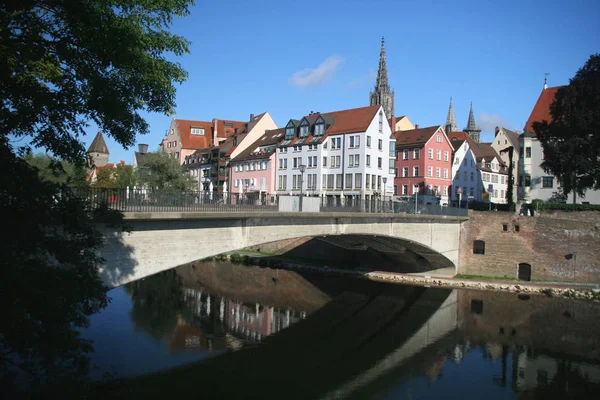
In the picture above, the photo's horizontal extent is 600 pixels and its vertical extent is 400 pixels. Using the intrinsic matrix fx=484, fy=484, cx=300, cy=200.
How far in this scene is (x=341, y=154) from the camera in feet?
188

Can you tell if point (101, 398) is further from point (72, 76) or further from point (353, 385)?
point (72, 76)

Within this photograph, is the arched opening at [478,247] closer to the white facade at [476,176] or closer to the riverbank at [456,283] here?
the riverbank at [456,283]

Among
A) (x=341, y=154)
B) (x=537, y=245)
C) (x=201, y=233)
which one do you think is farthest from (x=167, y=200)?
(x=341, y=154)

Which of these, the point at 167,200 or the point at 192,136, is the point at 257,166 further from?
the point at 167,200

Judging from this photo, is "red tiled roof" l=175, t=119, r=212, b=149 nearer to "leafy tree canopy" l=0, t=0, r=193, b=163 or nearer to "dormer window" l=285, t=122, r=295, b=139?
"dormer window" l=285, t=122, r=295, b=139

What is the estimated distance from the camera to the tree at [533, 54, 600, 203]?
4091cm

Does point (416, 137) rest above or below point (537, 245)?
above

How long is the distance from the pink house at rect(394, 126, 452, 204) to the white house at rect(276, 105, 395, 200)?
7586 millimetres

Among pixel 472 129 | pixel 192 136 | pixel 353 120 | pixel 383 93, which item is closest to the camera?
pixel 353 120

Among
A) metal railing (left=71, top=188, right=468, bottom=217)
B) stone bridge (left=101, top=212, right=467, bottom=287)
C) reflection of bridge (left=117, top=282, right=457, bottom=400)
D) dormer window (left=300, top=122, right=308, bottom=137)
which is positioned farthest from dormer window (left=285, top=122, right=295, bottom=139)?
metal railing (left=71, top=188, right=468, bottom=217)

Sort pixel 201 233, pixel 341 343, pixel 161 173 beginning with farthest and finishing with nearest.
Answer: pixel 161 173 → pixel 341 343 → pixel 201 233

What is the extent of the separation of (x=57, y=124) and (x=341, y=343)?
711 inches

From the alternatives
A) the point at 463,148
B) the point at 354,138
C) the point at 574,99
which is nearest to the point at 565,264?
the point at 574,99

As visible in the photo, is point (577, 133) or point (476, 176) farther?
point (476, 176)
